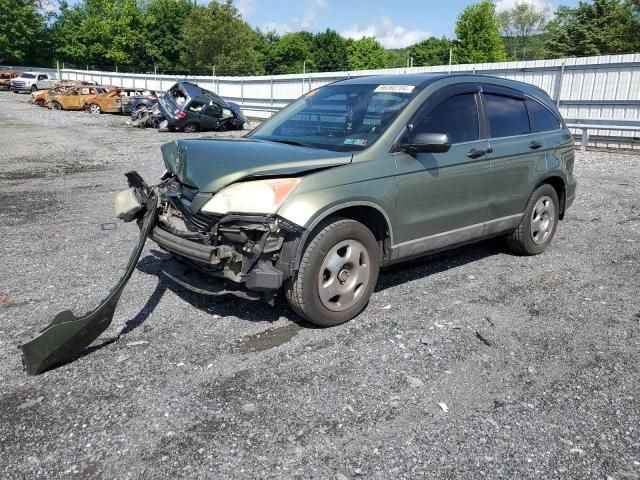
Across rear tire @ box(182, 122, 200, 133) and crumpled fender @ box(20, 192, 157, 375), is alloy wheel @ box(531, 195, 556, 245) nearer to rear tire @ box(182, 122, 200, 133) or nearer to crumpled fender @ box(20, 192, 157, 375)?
crumpled fender @ box(20, 192, 157, 375)

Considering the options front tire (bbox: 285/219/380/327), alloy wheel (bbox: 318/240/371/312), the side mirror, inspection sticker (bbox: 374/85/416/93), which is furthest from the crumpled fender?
inspection sticker (bbox: 374/85/416/93)

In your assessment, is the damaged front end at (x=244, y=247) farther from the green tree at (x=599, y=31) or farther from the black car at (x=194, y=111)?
the green tree at (x=599, y=31)

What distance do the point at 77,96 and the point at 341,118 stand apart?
1219 inches

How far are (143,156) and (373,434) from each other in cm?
1300

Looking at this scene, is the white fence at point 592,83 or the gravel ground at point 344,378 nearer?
the gravel ground at point 344,378

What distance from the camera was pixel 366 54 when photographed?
89750mm

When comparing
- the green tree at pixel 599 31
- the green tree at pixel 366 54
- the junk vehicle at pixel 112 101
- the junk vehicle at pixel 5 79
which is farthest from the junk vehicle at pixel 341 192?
the green tree at pixel 366 54

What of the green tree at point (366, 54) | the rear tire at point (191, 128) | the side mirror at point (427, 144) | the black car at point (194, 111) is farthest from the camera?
the green tree at point (366, 54)

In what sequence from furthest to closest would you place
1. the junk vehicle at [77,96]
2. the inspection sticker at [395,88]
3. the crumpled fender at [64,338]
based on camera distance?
the junk vehicle at [77,96], the inspection sticker at [395,88], the crumpled fender at [64,338]

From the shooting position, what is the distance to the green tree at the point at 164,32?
2918 inches

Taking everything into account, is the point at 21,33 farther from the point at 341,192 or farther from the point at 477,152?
the point at 341,192

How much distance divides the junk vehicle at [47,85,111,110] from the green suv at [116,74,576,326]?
29546mm

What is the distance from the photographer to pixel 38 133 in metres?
19.9

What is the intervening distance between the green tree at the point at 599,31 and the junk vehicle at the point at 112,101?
3877 centimetres
